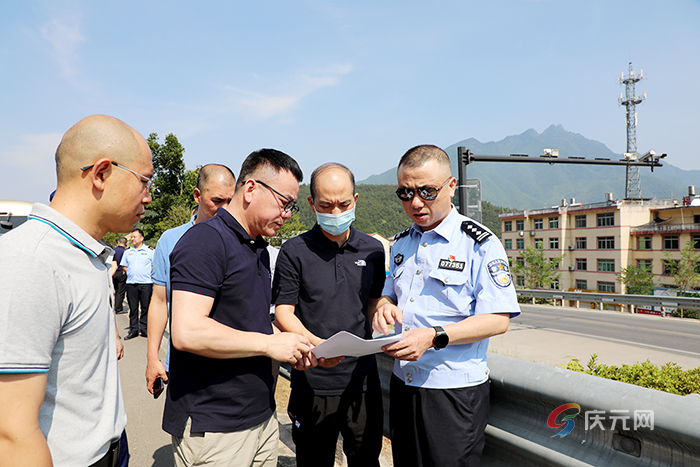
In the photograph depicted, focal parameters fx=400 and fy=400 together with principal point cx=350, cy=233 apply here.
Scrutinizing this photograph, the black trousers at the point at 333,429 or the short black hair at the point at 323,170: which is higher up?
the short black hair at the point at 323,170

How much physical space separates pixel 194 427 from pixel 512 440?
62.3 inches

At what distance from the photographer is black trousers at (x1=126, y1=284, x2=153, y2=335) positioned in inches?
353

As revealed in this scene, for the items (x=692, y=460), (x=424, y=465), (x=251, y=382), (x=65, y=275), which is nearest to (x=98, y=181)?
(x=65, y=275)

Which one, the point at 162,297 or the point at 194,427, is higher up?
the point at 162,297

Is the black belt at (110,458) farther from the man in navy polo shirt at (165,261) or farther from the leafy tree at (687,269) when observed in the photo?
the leafy tree at (687,269)

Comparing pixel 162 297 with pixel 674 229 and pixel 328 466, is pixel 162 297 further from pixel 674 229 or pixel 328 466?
pixel 674 229

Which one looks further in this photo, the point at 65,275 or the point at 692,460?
the point at 692,460

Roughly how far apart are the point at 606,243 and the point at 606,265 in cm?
294

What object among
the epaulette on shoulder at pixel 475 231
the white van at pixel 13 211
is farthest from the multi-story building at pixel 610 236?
the white van at pixel 13 211

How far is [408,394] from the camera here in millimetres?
2240

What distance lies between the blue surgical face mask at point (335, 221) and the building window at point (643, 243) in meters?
60.0

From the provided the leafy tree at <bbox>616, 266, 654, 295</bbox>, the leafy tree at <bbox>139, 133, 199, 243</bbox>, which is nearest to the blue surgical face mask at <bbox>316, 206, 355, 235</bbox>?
the leafy tree at <bbox>139, 133, 199, 243</bbox>

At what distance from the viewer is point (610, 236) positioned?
52.8 meters

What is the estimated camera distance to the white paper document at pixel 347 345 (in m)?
1.89
